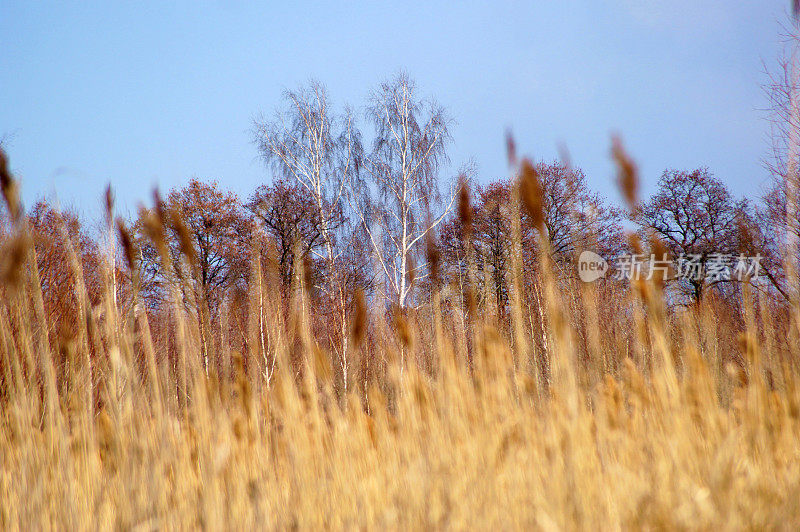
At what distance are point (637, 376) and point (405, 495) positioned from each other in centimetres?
139

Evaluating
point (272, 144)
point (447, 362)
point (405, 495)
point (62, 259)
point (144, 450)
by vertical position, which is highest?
point (272, 144)

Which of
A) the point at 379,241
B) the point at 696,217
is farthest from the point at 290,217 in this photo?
the point at 696,217

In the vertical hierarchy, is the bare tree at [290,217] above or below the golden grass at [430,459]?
above

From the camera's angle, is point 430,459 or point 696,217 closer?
point 430,459

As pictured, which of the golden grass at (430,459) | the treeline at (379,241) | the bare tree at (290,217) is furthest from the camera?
the bare tree at (290,217)

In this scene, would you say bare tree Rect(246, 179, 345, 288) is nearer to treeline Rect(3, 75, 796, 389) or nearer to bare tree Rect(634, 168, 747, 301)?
treeline Rect(3, 75, 796, 389)

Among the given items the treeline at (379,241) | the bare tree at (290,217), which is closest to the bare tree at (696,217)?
the treeline at (379,241)

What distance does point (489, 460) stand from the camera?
2100 mm

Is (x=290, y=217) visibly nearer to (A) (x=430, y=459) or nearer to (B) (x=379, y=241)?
(B) (x=379, y=241)

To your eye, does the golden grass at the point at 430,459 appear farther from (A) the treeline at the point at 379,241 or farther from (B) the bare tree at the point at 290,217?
(B) the bare tree at the point at 290,217

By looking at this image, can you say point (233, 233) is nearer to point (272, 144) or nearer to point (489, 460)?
point (272, 144)

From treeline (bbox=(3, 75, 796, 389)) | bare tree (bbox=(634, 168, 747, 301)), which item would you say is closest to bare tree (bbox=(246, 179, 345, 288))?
treeline (bbox=(3, 75, 796, 389))

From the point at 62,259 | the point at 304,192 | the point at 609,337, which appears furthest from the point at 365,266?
the point at 62,259

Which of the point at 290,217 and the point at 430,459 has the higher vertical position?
the point at 290,217
